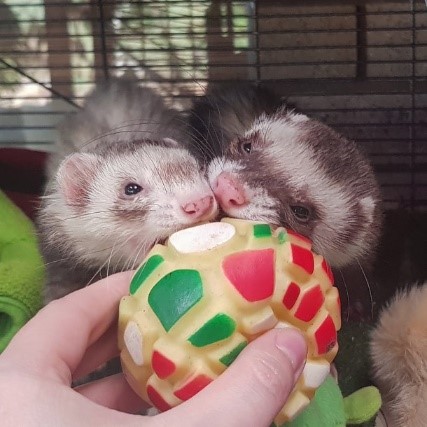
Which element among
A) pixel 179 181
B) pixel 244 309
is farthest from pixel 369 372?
pixel 244 309

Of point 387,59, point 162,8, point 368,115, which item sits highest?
point 162,8

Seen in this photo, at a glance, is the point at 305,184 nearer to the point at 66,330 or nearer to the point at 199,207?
the point at 199,207

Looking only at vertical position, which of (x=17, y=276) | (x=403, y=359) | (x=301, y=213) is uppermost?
(x=301, y=213)

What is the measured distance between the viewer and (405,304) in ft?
3.30

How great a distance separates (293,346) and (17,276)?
0.64 meters

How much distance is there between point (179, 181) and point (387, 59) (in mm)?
936

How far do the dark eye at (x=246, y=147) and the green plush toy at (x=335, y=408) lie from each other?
1.19ft

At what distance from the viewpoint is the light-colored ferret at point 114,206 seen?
2.79ft

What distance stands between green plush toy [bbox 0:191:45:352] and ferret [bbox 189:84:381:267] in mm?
335

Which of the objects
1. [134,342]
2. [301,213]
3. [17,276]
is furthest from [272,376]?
[17,276]

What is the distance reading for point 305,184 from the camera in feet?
3.20

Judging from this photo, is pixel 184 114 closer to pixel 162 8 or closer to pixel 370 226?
pixel 162 8

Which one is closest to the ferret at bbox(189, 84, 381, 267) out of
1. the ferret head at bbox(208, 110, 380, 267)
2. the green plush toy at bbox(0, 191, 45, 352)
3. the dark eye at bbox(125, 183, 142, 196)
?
the ferret head at bbox(208, 110, 380, 267)

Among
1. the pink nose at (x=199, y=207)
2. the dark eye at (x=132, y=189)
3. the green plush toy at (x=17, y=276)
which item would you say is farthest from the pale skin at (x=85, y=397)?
the green plush toy at (x=17, y=276)
